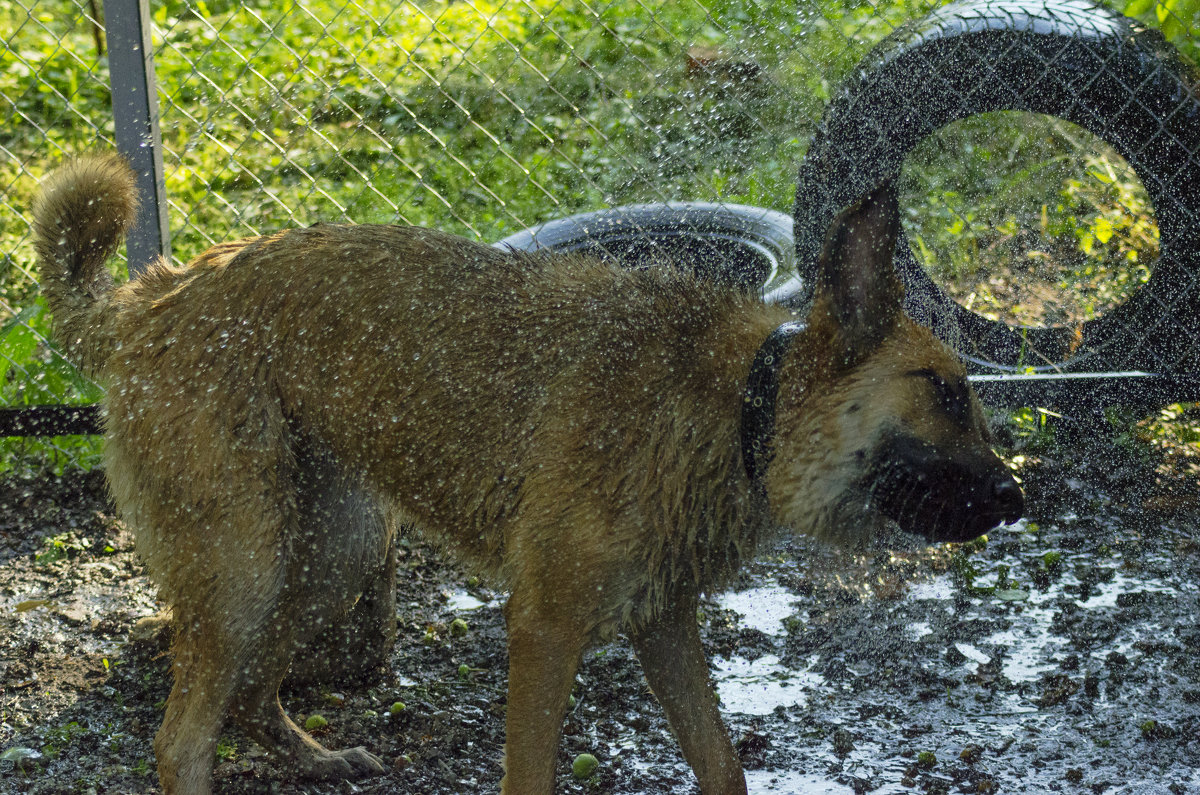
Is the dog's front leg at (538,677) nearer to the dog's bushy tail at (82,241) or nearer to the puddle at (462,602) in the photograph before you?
the dog's bushy tail at (82,241)

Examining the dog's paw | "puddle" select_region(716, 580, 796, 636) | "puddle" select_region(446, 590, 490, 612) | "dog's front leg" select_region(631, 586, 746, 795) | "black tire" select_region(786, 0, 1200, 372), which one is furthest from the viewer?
"black tire" select_region(786, 0, 1200, 372)

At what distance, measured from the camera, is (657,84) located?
26.1 ft

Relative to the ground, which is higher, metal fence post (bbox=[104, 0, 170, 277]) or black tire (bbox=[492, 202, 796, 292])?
metal fence post (bbox=[104, 0, 170, 277])

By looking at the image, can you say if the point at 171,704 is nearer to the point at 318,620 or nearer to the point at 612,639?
the point at 318,620

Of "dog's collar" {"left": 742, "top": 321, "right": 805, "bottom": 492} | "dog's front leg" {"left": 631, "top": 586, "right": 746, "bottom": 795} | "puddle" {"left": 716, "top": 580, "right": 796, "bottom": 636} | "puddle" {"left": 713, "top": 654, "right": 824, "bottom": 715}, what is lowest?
"puddle" {"left": 716, "top": 580, "right": 796, "bottom": 636}

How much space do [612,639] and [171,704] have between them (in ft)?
4.01

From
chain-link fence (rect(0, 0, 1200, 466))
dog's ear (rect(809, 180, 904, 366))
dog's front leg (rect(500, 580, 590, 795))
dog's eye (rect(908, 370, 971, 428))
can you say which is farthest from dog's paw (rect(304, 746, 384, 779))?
chain-link fence (rect(0, 0, 1200, 466))

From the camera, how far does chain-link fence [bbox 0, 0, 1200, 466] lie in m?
6.16

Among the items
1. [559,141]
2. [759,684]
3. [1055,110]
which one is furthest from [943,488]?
[559,141]

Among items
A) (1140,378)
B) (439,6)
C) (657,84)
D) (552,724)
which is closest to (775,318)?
(552,724)

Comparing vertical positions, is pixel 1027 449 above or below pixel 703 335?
below

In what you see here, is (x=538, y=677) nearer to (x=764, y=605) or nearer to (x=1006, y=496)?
(x=1006, y=496)

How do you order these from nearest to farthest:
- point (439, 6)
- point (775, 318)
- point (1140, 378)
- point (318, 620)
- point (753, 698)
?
point (775, 318)
point (318, 620)
point (753, 698)
point (1140, 378)
point (439, 6)

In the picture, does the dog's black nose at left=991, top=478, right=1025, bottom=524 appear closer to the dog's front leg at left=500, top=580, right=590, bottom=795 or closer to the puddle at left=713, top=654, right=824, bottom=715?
the dog's front leg at left=500, top=580, right=590, bottom=795
